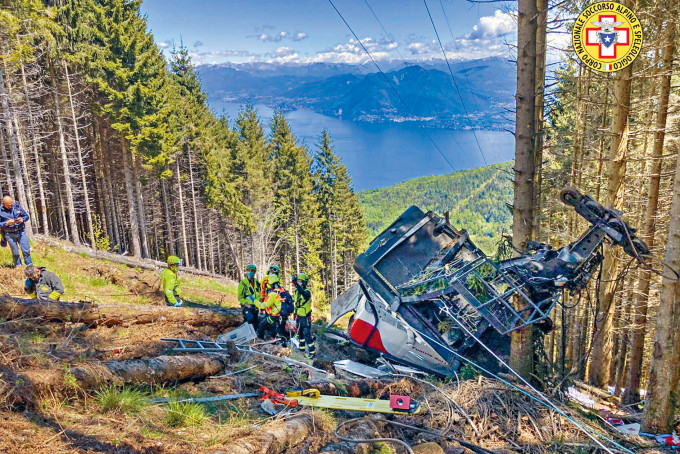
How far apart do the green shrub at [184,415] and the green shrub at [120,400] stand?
32 centimetres

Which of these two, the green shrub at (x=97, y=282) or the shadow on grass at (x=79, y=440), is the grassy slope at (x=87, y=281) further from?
the shadow on grass at (x=79, y=440)

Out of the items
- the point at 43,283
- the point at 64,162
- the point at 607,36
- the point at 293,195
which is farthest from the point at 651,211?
the point at 293,195

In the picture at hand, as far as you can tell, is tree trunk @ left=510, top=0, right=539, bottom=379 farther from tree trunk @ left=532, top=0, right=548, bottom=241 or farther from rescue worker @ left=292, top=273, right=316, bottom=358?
rescue worker @ left=292, top=273, right=316, bottom=358

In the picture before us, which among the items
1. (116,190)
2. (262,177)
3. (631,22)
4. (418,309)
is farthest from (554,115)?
(116,190)

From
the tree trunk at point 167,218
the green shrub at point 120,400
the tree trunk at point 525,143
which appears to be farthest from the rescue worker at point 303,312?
the tree trunk at point 167,218

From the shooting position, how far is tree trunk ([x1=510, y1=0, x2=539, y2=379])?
21.4 feet

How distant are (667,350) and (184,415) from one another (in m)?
6.63

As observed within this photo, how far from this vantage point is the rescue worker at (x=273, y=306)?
388 inches

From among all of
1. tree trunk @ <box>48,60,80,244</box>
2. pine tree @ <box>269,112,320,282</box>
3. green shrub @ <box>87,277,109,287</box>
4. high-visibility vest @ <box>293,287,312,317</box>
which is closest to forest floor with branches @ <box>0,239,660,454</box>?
high-visibility vest @ <box>293,287,312,317</box>

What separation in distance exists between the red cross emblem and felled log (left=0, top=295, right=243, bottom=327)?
10.5 m

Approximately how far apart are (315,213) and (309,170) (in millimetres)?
4694

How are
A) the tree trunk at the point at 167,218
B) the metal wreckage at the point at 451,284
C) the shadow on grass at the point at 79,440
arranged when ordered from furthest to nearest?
the tree trunk at the point at 167,218
the metal wreckage at the point at 451,284
the shadow on grass at the point at 79,440

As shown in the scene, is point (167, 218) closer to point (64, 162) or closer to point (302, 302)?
point (64, 162)

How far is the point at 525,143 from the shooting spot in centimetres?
668
